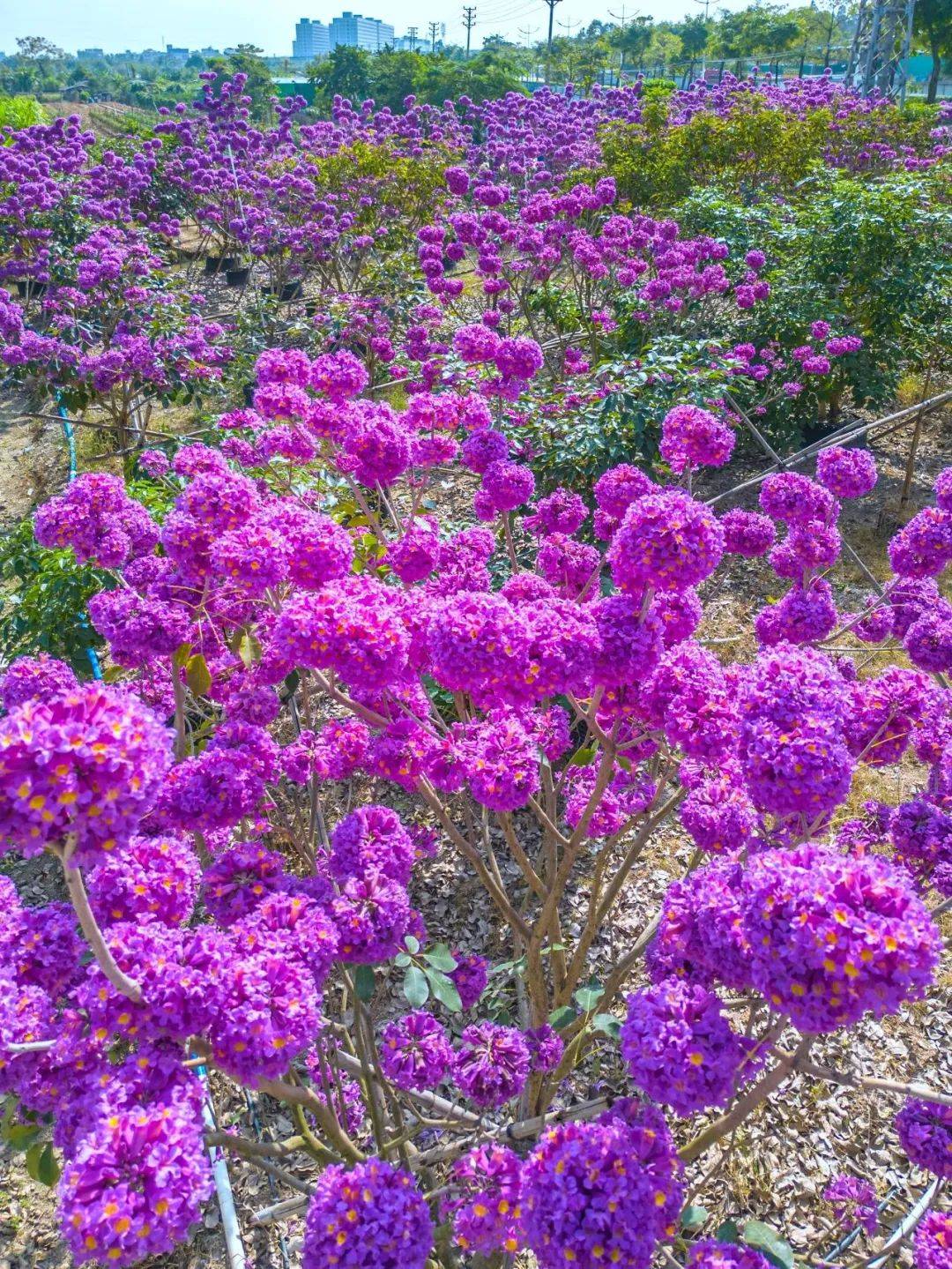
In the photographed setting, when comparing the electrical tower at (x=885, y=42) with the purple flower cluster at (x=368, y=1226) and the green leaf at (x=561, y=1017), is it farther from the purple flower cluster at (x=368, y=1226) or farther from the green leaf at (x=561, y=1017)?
the purple flower cluster at (x=368, y=1226)

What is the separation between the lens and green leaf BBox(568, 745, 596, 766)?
312 cm

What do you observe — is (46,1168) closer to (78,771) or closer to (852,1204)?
(78,771)

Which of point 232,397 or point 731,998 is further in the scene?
point 232,397

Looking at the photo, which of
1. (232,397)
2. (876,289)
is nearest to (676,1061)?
(876,289)

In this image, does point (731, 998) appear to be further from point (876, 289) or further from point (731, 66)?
point (731, 66)

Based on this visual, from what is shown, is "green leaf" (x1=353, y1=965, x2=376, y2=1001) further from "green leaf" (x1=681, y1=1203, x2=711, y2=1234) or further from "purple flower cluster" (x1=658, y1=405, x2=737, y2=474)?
"purple flower cluster" (x1=658, y1=405, x2=737, y2=474)

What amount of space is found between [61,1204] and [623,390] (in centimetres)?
542

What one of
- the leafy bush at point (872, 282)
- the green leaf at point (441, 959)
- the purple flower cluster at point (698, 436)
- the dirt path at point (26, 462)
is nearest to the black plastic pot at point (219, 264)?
the dirt path at point (26, 462)

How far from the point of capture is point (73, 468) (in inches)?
315

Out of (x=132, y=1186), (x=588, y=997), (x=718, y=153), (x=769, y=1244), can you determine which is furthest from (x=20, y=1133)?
(x=718, y=153)

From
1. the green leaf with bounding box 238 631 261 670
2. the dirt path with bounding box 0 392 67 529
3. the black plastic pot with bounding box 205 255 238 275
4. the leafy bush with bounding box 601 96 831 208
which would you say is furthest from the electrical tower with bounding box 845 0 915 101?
the green leaf with bounding box 238 631 261 670

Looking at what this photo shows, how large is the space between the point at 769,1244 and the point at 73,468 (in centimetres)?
831

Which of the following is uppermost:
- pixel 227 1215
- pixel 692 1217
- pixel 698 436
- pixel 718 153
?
pixel 718 153

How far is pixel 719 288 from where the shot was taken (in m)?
7.63
